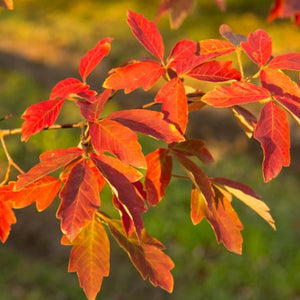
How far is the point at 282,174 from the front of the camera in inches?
223

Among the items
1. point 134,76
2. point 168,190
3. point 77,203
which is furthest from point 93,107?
point 168,190

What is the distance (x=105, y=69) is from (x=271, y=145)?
6.59m

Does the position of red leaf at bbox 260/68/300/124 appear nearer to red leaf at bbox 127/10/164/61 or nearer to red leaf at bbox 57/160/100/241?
red leaf at bbox 127/10/164/61

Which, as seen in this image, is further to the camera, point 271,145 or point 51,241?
point 51,241

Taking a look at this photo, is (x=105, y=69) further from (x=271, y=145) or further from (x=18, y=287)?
(x=271, y=145)

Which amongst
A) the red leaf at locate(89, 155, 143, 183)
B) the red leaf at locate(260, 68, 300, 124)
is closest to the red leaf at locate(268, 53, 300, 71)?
the red leaf at locate(260, 68, 300, 124)

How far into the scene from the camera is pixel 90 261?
3.49 ft

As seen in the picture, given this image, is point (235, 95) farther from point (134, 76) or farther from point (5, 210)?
point (5, 210)

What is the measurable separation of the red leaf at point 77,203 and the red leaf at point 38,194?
0.15 meters

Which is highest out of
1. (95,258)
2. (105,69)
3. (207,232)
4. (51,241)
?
(95,258)

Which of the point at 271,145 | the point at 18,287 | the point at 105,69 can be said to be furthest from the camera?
the point at 105,69

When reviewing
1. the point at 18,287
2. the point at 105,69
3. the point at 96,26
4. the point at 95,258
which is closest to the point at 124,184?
the point at 95,258

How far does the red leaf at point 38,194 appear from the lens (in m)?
1.09

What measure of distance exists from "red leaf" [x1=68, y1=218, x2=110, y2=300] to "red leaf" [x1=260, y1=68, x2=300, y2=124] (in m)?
0.41
